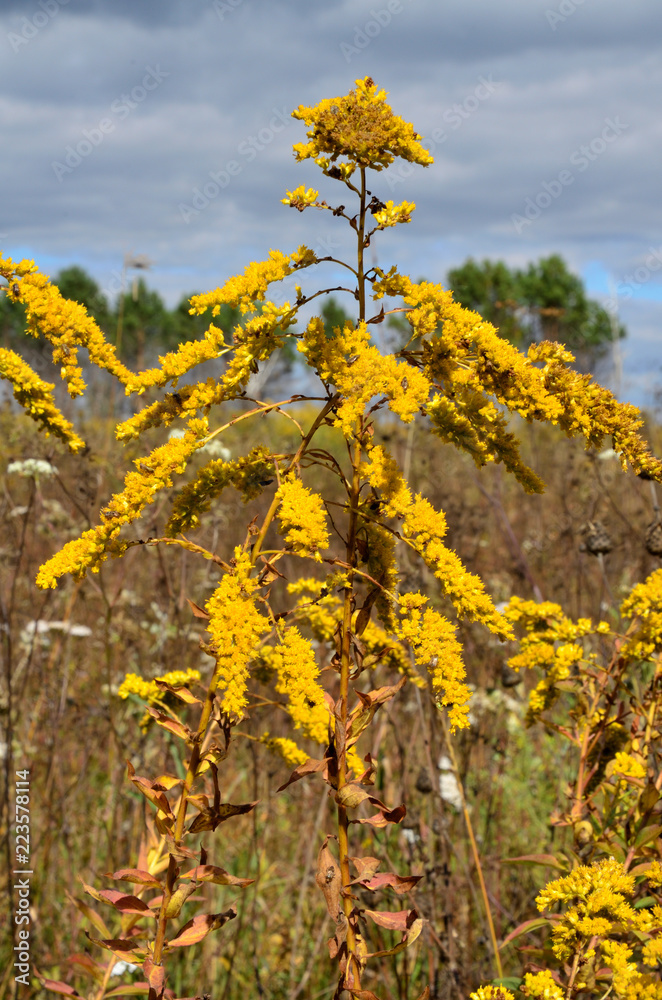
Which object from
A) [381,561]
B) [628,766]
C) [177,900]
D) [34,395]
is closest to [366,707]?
[381,561]

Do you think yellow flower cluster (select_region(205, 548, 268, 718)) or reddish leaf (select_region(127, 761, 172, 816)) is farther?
reddish leaf (select_region(127, 761, 172, 816))

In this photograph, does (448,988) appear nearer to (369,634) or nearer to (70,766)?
(369,634)

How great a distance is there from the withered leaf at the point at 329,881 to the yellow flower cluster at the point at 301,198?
1.25 metres

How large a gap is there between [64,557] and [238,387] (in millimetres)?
467

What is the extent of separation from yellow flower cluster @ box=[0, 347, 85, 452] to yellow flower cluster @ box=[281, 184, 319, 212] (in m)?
0.65

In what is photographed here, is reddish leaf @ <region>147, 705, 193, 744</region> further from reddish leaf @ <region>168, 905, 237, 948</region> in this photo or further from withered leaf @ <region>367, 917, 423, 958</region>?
withered leaf @ <region>367, 917, 423, 958</region>

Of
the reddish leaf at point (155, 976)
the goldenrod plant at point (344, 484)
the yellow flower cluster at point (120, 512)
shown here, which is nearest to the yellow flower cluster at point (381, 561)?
the goldenrod plant at point (344, 484)

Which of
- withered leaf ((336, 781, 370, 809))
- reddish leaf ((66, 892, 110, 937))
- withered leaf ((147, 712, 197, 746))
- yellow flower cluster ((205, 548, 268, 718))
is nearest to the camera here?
yellow flower cluster ((205, 548, 268, 718))

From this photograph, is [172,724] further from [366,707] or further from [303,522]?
[303,522]

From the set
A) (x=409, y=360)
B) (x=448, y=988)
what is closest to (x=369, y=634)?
(x=409, y=360)

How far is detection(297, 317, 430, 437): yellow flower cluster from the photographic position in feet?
4.59

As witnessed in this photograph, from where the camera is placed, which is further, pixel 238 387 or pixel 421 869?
pixel 421 869

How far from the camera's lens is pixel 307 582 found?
1901 millimetres

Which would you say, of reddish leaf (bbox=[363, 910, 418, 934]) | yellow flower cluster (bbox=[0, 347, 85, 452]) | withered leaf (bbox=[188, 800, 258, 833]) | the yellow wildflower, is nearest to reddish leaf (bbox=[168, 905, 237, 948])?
withered leaf (bbox=[188, 800, 258, 833])
